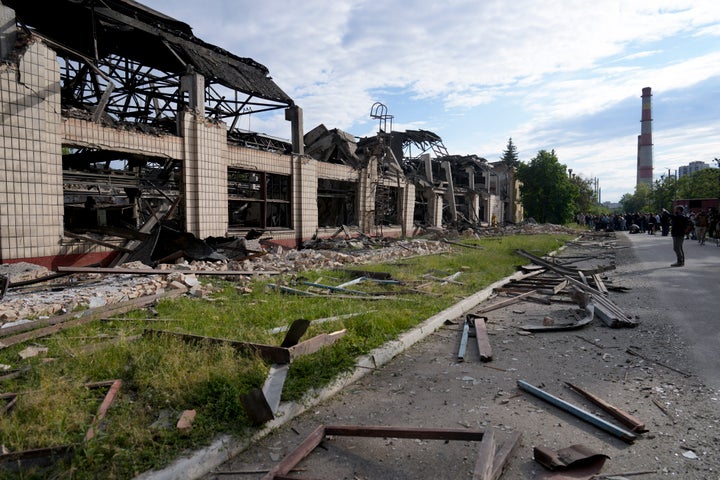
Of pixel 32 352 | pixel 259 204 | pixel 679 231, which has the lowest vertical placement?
pixel 32 352

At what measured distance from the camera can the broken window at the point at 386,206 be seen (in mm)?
21766

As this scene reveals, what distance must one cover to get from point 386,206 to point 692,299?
1553cm

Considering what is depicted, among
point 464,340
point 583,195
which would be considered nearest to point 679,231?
point 464,340

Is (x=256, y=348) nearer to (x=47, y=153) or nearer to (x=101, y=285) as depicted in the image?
(x=101, y=285)

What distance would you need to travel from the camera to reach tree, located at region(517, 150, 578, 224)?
48.0m

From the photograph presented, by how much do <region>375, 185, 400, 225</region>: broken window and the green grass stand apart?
47.7 feet

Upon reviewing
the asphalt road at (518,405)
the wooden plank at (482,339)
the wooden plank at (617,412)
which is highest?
the wooden plank at (482,339)

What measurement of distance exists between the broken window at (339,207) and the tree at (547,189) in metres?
34.5

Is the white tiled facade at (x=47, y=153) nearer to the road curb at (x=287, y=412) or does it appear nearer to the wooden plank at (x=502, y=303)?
the road curb at (x=287, y=412)

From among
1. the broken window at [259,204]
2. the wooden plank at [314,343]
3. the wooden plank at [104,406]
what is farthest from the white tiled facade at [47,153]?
the wooden plank at [314,343]

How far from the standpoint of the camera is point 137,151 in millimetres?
10828

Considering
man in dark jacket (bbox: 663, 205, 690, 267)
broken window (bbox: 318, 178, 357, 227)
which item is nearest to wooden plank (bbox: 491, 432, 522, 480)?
man in dark jacket (bbox: 663, 205, 690, 267)

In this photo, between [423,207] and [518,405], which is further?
[423,207]

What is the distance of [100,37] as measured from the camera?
12531 millimetres
